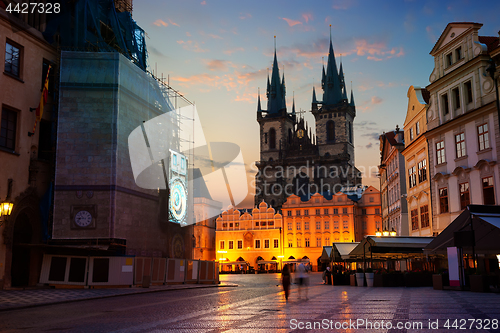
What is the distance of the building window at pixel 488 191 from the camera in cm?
2627

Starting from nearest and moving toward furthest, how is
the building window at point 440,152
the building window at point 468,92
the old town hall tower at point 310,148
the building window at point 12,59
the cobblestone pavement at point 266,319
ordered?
the cobblestone pavement at point 266,319, the building window at point 12,59, the building window at point 468,92, the building window at point 440,152, the old town hall tower at point 310,148

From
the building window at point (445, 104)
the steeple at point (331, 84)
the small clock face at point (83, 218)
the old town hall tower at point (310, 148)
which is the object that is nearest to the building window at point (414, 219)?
the building window at point (445, 104)

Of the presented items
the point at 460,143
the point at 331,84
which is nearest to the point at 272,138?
the point at 331,84

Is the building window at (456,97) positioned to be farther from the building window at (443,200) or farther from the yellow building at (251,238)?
the yellow building at (251,238)

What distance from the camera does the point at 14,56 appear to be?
28000mm

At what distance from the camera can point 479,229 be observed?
66.4 feet

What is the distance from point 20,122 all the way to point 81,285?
10135 mm

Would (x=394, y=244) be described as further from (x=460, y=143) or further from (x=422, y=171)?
(x=422, y=171)

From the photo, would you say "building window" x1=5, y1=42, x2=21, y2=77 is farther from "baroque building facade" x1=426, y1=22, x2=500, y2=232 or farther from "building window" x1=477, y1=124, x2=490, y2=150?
"building window" x1=477, y1=124, x2=490, y2=150

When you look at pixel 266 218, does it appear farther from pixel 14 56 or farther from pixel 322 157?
pixel 14 56

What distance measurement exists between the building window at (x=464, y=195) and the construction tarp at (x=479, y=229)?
299 inches

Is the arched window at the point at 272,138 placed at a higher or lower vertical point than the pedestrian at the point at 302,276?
higher

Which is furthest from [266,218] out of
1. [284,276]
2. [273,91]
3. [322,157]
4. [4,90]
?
[284,276]

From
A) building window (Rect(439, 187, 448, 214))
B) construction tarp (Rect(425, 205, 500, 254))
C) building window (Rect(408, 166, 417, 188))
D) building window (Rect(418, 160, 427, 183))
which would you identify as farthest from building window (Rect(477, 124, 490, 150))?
building window (Rect(408, 166, 417, 188))
